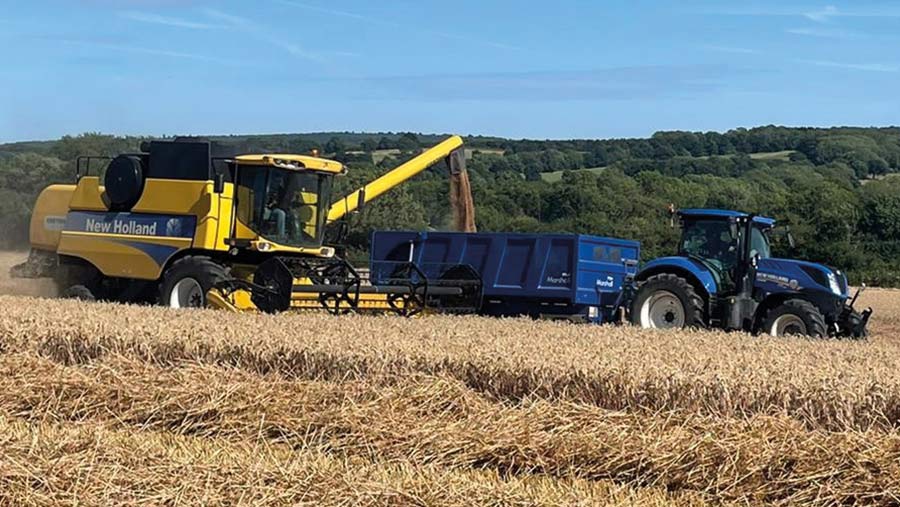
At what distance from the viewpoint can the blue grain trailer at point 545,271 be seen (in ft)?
48.2

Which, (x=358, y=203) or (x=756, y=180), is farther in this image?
(x=756, y=180)

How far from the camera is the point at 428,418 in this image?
6.67 meters

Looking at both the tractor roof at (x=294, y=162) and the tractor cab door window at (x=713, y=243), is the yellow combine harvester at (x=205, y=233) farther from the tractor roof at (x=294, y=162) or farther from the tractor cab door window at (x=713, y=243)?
the tractor cab door window at (x=713, y=243)

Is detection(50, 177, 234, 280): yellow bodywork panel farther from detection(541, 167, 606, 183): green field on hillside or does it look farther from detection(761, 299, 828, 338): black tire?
detection(541, 167, 606, 183): green field on hillside

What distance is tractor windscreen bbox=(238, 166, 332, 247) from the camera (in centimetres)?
1357

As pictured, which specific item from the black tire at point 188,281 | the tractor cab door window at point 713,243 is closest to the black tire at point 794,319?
the tractor cab door window at point 713,243

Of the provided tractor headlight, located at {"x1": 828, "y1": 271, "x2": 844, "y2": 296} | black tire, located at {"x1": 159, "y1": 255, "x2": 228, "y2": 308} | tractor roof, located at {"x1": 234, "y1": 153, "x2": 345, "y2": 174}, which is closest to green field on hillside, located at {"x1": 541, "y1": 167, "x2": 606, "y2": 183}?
tractor roof, located at {"x1": 234, "y1": 153, "x2": 345, "y2": 174}

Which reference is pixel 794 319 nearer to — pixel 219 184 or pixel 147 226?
pixel 219 184

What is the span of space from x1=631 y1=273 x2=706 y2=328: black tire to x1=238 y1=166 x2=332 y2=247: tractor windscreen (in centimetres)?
424

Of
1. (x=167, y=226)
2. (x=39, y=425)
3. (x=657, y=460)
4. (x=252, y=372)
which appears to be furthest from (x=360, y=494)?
(x=167, y=226)

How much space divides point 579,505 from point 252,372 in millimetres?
3060

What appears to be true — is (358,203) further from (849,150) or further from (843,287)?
(849,150)

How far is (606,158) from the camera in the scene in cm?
7444

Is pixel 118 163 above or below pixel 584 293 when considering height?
above
